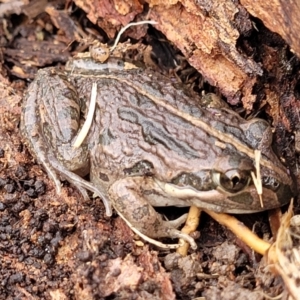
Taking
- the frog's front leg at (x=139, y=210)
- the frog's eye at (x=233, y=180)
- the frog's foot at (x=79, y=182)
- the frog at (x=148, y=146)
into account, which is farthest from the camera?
the frog's foot at (x=79, y=182)

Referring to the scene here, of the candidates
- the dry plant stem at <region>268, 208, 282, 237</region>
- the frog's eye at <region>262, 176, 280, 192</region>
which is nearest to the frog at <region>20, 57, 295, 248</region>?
the frog's eye at <region>262, 176, 280, 192</region>

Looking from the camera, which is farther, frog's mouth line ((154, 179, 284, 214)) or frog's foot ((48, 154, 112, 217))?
frog's foot ((48, 154, 112, 217))

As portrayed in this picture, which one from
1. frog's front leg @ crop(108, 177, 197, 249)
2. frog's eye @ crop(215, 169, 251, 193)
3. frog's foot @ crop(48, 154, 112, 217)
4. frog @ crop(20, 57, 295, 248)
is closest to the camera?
frog's eye @ crop(215, 169, 251, 193)

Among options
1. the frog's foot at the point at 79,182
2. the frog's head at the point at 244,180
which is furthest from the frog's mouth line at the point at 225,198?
the frog's foot at the point at 79,182

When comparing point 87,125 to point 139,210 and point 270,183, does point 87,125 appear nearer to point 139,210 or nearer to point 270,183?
point 139,210

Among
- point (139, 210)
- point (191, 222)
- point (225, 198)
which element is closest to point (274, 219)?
point (225, 198)

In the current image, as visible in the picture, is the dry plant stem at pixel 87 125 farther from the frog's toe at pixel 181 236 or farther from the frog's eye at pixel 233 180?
the frog's eye at pixel 233 180

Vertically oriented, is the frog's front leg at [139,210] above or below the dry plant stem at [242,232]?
below

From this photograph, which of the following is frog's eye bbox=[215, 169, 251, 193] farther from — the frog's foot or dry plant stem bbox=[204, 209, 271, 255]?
the frog's foot
